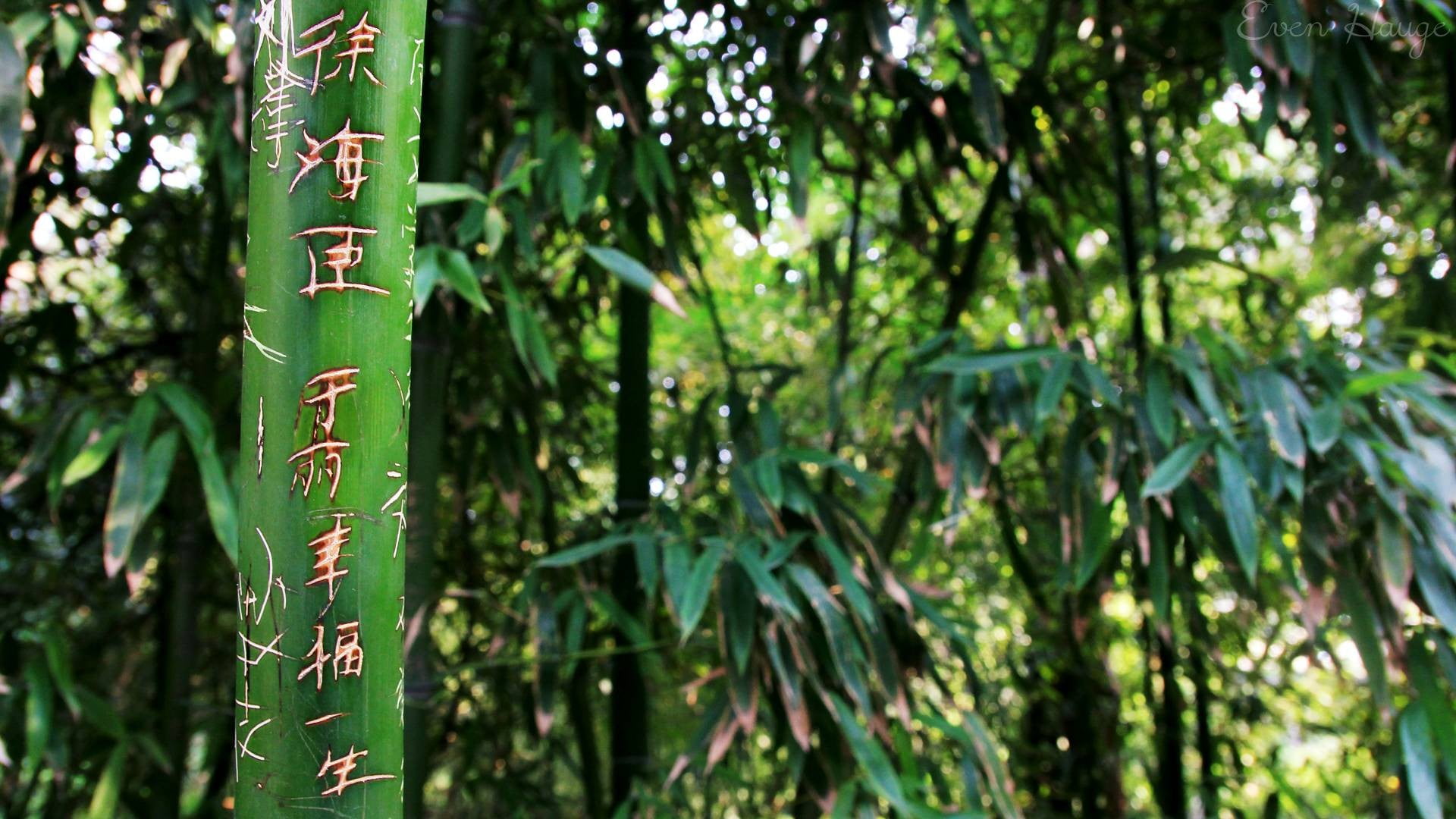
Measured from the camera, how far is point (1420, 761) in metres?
1.01

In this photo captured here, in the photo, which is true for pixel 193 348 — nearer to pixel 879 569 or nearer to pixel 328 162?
pixel 879 569

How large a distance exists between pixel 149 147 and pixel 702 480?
723mm

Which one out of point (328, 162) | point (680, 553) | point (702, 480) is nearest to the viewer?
point (328, 162)

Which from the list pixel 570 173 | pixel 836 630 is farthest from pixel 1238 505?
pixel 570 173

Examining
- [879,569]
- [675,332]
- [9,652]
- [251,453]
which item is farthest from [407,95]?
[675,332]

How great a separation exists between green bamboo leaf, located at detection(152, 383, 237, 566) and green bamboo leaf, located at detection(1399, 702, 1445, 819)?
108 centimetres

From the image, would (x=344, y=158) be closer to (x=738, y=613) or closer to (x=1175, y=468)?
(x=738, y=613)

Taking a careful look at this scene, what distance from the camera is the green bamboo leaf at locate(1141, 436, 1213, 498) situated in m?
1.01

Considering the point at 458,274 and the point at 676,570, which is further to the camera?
the point at 676,570

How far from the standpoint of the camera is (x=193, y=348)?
1445 mm

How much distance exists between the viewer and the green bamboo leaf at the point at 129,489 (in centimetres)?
92

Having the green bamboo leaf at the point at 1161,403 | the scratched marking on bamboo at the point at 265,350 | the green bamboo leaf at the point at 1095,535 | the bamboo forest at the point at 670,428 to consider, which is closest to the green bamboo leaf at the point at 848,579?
the bamboo forest at the point at 670,428

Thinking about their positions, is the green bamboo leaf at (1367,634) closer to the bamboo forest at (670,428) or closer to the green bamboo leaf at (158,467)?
the bamboo forest at (670,428)

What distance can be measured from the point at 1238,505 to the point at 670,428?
2.95 feet
